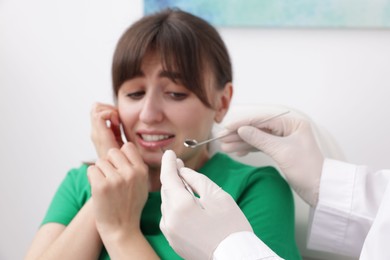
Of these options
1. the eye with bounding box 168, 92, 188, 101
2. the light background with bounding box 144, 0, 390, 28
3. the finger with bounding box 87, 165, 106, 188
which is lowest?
the finger with bounding box 87, 165, 106, 188

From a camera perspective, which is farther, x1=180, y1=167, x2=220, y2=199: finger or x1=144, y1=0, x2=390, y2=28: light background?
x1=144, y1=0, x2=390, y2=28: light background

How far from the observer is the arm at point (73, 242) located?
3.33 feet

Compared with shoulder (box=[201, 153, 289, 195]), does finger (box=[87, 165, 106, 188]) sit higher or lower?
higher

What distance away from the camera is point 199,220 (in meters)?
0.73

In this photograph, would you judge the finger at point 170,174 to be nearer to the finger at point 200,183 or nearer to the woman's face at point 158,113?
the finger at point 200,183

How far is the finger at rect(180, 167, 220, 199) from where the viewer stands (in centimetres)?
78

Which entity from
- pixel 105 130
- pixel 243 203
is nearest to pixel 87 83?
pixel 105 130

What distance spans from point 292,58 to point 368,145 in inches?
14.5

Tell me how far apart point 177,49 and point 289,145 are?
38cm

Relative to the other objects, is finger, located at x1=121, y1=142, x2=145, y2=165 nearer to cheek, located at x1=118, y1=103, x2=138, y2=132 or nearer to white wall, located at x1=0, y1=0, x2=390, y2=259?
cheek, located at x1=118, y1=103, x2=138, y2=132

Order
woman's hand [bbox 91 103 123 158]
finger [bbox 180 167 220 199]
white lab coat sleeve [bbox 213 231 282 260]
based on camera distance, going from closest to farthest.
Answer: white lab coat sleeve [bbox 213 231 282 260] → finger [bbox 180 167 220 199] → woman's hand [bbox 91 103 123 158]

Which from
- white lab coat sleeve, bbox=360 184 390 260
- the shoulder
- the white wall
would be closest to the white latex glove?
white lab coat sleeve, bbox=360 184 390 260

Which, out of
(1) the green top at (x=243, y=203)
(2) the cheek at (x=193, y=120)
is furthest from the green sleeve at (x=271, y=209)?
(2) the cheek at (x=193, y=120)

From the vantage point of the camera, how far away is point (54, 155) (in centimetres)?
188
